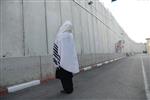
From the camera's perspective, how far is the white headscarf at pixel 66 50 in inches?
315

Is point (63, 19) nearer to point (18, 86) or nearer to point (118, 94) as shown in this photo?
point (18, 86)

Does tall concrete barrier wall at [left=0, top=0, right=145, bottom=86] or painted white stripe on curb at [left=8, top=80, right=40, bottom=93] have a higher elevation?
tall concrete barrier wall at [left=0, top=0, right=145, bottom=86]

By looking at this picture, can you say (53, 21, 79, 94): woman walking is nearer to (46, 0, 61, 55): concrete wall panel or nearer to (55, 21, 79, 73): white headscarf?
(55, 21, 79, 73): white headscarf

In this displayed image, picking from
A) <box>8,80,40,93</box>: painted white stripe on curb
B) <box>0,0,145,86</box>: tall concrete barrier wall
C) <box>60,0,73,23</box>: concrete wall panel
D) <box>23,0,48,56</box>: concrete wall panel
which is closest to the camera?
<box>8,80,40,93</box>: painted white stripe on curb

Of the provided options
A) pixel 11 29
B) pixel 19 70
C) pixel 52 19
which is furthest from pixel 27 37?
pixel 52 19

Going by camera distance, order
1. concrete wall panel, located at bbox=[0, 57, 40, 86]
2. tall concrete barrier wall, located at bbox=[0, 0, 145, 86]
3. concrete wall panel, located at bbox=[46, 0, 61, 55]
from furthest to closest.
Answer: concrete wall panel, located at bbox=[46, 0, 61, 55], tall concrete barrier wall, located at bbox=[0, 0, 145, 86], concrete wall panel, located at bbox=[0, 57, 40, 86]

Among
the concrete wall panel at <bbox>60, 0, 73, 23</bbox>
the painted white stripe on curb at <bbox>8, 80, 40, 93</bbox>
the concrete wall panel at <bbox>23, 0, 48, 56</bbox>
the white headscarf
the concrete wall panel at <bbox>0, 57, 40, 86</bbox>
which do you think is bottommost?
the painted white stripe on curb at <bbox>8, 80, 40, 93</bbox>

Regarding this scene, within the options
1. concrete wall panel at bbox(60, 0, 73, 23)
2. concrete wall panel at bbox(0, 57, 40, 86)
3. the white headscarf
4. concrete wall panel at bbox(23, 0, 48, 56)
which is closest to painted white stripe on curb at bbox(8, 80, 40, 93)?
concrete wall panel at bbox(0, 57, 40, 86)

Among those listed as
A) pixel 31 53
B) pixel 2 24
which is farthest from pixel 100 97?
pixel 31 53

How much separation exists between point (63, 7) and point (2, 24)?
7885 millimetres

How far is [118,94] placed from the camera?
305 inches

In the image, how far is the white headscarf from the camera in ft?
26.2

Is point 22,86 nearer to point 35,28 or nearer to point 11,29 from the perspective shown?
point 11,29

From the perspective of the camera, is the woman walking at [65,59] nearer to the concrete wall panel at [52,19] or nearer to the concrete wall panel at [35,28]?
the concrete wall panel at [35,28]
